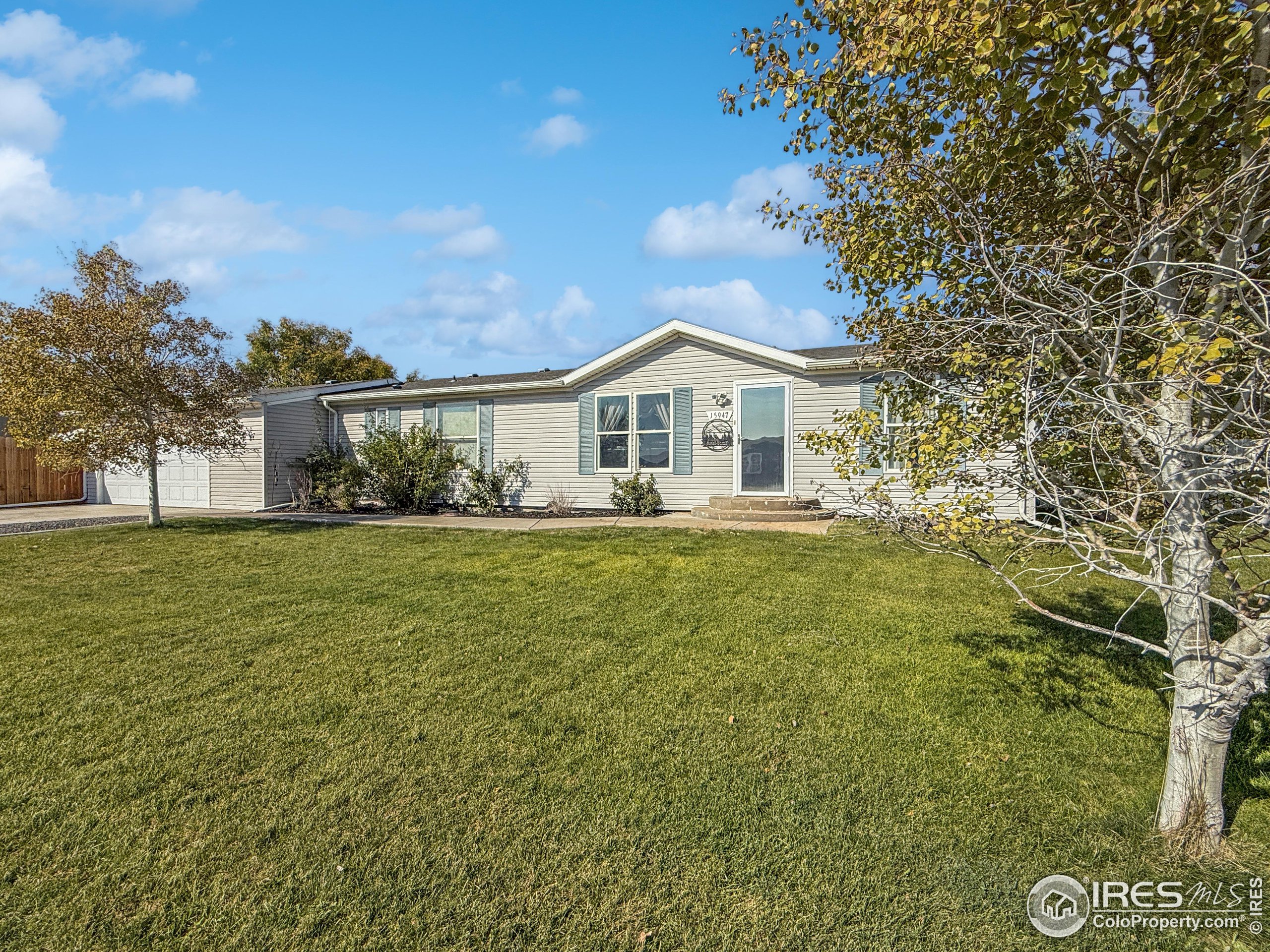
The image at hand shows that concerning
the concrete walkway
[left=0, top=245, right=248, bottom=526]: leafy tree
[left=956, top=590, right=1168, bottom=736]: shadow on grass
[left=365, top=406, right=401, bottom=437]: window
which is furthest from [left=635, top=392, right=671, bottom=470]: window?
[left=0, top=245, right=248, bottom=526]: leafy tree

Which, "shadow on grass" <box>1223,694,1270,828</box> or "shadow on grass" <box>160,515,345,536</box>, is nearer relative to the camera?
"shadow on grass" <box>1223,694,1270,828</box>

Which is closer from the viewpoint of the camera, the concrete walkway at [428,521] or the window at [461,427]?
the concrete walkway at [428,521]

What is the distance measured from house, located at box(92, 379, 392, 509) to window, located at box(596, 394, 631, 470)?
767 cm

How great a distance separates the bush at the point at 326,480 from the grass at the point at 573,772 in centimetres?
781

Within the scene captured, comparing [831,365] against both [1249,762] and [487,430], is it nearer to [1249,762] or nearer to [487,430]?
[487,430]

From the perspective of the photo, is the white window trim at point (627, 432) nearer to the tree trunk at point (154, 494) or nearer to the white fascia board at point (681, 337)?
the white fascia board at point (681, 337)

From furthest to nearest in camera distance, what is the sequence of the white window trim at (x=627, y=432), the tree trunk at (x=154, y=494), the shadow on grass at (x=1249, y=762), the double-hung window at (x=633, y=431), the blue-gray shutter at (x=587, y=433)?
1. the blue-gray shutter at (x=587, y=433)
2. the white window trim at (x=627, y=432)
3. the double-hung window at (x=633, y=431)
4. the tree trunk at (x=154, y=494)
5. the shadow on grass at (x=1249, y=762)

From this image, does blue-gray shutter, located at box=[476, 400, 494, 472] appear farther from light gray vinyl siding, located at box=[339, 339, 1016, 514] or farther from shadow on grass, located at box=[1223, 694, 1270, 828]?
shadow on grass, located at box=[1223, 694, 1270, 828]

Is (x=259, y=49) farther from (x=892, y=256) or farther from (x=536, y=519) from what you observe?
(x=892, y=256)

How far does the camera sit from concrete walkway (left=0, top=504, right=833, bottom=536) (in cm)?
983

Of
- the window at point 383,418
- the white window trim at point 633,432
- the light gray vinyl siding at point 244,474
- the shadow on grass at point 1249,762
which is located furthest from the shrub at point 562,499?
the shadow on grass at point 1249,762

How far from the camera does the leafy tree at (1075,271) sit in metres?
2.08

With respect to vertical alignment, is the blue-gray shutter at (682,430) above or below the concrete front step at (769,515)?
above

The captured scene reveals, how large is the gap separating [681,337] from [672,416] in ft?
5.45
